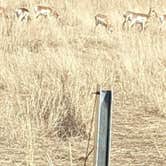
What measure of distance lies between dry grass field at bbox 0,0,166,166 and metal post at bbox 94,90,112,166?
1716 millimetres

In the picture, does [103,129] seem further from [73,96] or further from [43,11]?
[43,11]

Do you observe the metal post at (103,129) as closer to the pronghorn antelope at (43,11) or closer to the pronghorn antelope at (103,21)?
the pronghorn antelope at (103,21)

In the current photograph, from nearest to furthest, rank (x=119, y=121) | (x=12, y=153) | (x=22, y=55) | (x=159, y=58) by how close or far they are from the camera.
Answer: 1. (x=12, y=153)
2. (x=119, y=121)
3. (x=22, y=55)
4. (x=159, y=58)

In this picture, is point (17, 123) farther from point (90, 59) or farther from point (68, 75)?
point (90, 59)

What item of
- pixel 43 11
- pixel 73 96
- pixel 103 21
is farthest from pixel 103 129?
pixel 43 11

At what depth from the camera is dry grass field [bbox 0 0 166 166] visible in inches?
239

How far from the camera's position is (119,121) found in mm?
7320

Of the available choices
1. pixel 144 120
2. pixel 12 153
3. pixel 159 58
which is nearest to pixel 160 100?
pixel 144 120

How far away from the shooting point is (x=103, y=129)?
3.69m

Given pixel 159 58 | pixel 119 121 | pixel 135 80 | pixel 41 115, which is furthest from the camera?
pixel 159 58

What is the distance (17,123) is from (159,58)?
5569 millimetres

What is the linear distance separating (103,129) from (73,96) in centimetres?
363

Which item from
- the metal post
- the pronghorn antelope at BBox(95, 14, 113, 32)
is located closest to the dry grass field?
the metal post

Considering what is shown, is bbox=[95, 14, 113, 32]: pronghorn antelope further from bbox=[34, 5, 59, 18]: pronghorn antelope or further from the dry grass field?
the dry grass field
